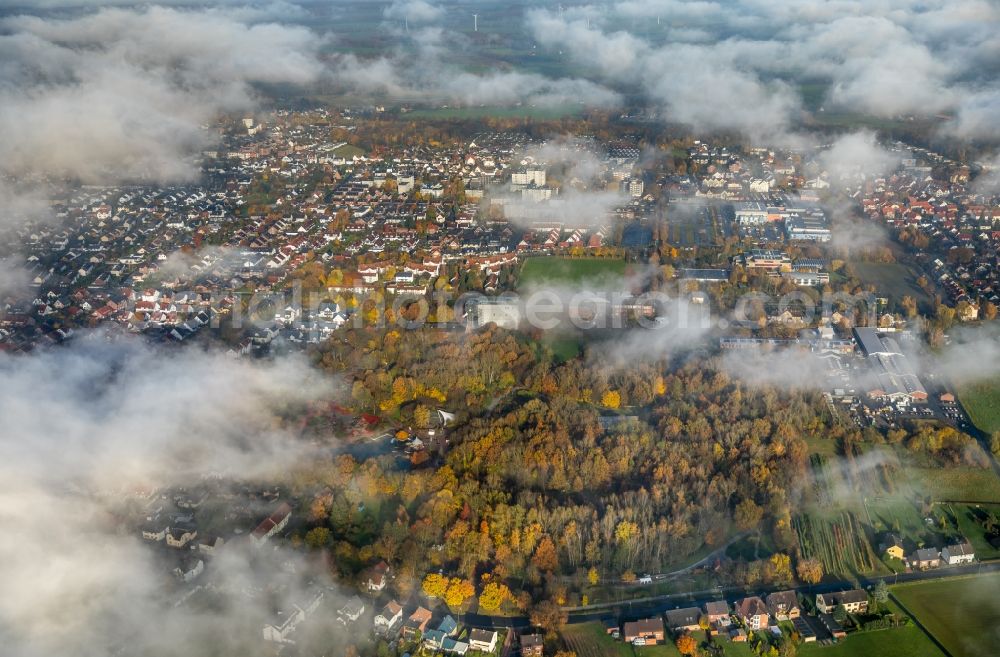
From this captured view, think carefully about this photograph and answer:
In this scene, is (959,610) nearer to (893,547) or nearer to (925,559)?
(925,559)

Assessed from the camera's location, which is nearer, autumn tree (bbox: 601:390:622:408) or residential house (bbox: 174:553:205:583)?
residential house (bbox: 174:553:205:583)

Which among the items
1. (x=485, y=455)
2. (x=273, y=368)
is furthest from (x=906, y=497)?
(x=273, y=368)

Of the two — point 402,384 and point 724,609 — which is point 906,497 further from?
point 402,384

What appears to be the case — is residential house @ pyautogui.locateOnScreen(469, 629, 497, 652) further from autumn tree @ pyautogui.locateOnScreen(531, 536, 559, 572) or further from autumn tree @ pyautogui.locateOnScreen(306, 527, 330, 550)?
autumn tree @ pyautogui.locateOnScreen(306, 527, 330, 550)

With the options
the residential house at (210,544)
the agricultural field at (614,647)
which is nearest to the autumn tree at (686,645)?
Answer: the agricultural field at (614,647)

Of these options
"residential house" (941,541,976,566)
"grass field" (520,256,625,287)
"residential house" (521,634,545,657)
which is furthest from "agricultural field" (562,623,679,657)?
"grass field" (520,256,625,287)

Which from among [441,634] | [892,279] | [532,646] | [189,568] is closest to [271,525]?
[189,568]
